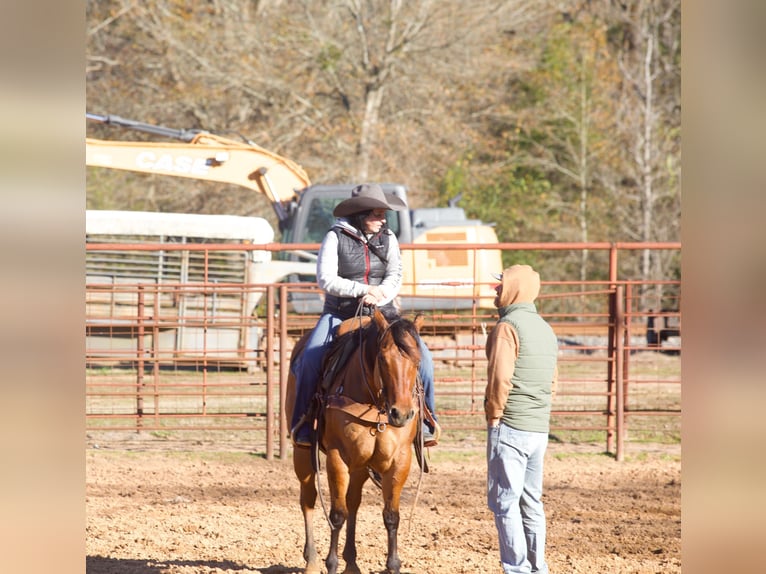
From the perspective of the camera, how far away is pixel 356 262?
6.09 metres

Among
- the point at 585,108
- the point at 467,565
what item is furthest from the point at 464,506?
the point at 585,108

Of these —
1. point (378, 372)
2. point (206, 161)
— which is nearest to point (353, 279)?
point (378, 372)

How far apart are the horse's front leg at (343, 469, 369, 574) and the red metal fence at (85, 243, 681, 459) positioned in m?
2.44

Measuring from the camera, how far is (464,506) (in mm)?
8203

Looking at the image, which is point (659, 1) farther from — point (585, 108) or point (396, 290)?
point (396, 290)

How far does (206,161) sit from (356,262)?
36.7 feet

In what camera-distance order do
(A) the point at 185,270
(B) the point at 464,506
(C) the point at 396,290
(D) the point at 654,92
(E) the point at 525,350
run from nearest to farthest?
(E) the point at 525,350, (C) the point at 396,290, (B) the point at 464,506, (A) the point at 185,270, (D) the point at 654,92

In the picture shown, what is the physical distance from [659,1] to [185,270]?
17295 mm

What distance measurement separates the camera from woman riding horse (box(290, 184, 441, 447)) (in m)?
5.94

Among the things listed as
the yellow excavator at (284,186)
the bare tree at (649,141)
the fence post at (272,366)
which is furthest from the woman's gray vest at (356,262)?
the bare tree at (649,141)

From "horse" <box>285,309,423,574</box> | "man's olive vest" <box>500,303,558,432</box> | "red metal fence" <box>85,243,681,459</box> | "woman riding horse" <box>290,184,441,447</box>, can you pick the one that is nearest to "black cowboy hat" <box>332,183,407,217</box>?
"woman riding horse" <box>290,184,441,447</box>

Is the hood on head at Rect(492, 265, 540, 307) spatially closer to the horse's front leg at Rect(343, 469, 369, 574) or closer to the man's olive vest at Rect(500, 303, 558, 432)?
the man's olive vest at Rect(500, 303, 558, 432)

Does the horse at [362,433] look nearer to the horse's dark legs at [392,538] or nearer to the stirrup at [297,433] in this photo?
the horse's dark legs at [392,538]

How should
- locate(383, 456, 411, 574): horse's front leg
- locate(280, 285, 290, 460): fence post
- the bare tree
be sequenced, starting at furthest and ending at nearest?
the bare tree < locate(280, 285, 290, 460): fence post < locate(383, 456, 411, 574): horse's front leg
